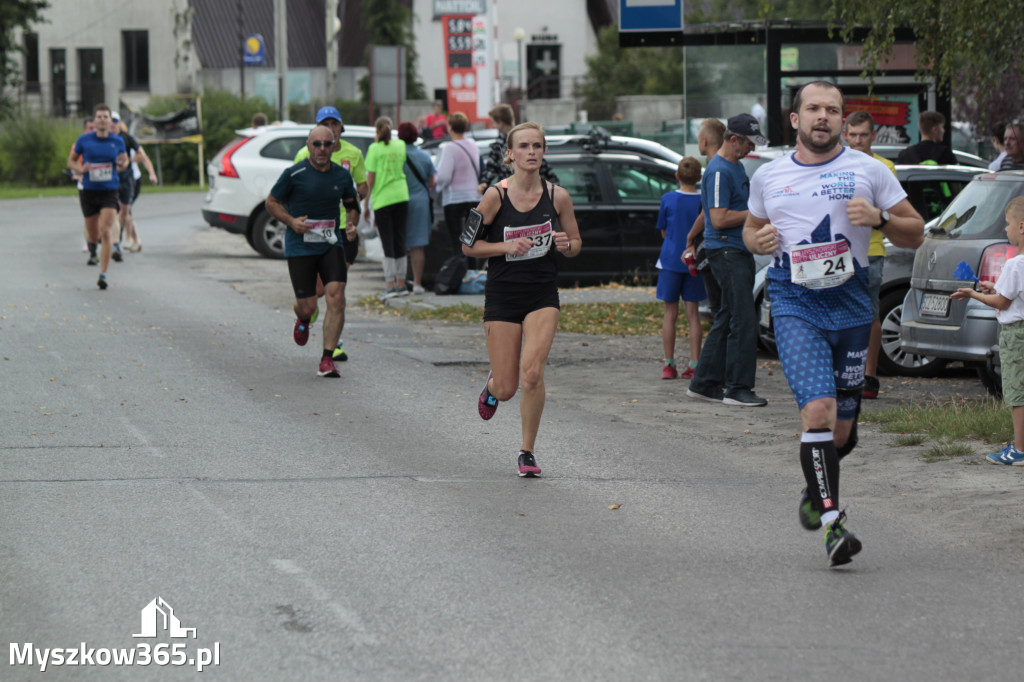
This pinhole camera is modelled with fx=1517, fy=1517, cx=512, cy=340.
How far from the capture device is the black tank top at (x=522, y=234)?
7.93m

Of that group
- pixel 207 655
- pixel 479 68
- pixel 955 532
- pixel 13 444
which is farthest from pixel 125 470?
pixel 479 68

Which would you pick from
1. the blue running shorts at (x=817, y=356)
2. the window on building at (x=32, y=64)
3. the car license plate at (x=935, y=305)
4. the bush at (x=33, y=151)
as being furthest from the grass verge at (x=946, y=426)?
the window on building at (x=32, y=64)

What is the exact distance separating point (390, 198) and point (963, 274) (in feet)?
26.6

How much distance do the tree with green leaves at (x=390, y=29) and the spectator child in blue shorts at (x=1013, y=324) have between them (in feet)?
176

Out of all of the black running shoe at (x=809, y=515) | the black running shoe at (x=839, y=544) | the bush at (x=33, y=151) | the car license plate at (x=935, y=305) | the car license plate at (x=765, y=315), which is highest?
the bush at (x=33, y=151)

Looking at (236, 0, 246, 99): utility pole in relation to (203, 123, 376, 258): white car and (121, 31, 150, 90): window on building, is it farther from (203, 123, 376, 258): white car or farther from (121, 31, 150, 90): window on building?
(203, 123, 376, 258): white car

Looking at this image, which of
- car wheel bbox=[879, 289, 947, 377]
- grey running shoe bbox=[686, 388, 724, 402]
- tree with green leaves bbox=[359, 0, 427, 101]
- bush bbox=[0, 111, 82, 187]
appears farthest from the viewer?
tree with green leaves bbox=[359, 0, 427, 101]

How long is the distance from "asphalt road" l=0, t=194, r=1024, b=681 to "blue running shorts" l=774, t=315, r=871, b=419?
70 centimetres

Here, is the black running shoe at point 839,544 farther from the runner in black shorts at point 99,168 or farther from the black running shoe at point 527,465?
the runner in black shorts at point 99,168

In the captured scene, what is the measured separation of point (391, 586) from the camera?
566 cm

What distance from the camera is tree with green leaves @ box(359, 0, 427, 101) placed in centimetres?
6109

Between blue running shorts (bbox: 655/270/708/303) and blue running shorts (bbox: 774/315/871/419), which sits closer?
blue running shorts (bbox: 774/315/871/419)

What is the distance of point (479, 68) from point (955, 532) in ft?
91.6
